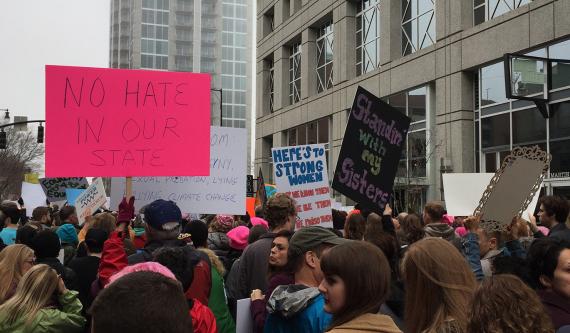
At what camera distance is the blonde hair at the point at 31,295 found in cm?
382

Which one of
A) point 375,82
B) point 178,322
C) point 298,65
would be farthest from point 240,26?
point 178,322

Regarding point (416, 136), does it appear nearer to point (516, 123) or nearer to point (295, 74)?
point (516, 123)

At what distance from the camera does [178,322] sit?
6.04 ft

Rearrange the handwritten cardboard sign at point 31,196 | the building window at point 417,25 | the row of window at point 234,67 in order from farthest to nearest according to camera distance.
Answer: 1. the row of window at point 234,67
2. the building window at point 417,25
3. the handwritten cardboard sign at point 31,196

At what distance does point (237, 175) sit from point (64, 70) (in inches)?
114

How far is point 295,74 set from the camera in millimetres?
36875

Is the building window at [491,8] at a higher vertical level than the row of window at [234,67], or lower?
lower

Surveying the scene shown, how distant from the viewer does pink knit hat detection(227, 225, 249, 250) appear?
22.8 feet

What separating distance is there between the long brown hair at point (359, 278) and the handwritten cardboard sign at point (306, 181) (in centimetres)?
479

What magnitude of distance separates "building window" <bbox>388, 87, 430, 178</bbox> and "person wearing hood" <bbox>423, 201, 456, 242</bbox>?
54.9ft

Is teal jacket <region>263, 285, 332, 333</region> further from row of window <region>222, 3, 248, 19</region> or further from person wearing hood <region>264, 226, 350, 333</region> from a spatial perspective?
row of window <region>222, 3, 248, 19</region>

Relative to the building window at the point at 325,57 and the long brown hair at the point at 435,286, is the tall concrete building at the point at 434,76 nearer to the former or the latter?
the building window at the point at 325,57

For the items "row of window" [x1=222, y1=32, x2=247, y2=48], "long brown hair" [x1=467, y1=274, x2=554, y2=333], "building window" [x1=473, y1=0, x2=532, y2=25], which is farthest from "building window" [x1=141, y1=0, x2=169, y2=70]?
"long brown hair" [x1=467, y1=274, x2=554, y2=333]

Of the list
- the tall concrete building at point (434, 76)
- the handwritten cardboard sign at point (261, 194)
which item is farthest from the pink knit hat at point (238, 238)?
the tall concrete building at point (434, 76)
